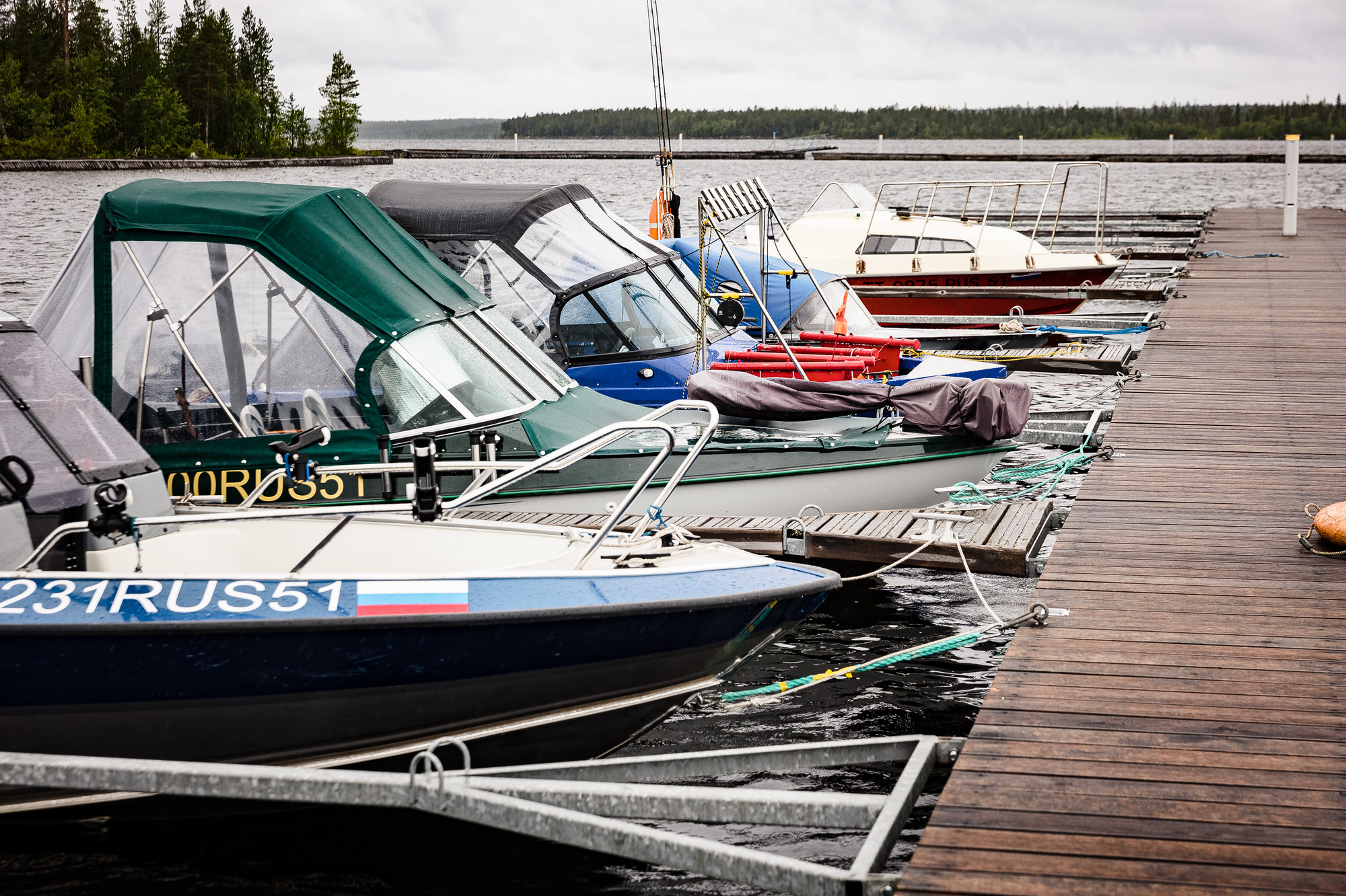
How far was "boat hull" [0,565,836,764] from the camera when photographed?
4.78 m

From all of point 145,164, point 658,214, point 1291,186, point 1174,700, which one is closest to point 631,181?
point 145,164

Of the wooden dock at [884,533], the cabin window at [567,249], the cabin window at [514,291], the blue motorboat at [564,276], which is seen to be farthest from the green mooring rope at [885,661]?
the cabin window at [567,249]

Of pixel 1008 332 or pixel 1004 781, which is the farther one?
pixel 1008 332

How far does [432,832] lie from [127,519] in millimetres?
1977

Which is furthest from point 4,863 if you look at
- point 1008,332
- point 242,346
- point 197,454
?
point 1008,332

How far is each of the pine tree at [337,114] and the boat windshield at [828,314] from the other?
10711 centimetres

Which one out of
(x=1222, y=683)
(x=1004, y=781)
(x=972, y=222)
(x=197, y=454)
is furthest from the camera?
(x=972, y=222)

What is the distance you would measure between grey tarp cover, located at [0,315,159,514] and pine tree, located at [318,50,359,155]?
371ft

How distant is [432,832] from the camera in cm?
572

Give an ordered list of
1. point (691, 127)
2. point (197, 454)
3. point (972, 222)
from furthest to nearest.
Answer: point (691, 127) < point (972, 222) < point (197, 454)

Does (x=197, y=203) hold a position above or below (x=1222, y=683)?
above

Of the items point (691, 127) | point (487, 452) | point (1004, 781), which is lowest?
point (1004, 781)

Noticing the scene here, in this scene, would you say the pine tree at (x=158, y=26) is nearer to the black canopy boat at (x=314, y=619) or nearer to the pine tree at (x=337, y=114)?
the pine tree at (x=337, y=114)

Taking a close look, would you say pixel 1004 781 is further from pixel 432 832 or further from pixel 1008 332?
pixel 1008 332
